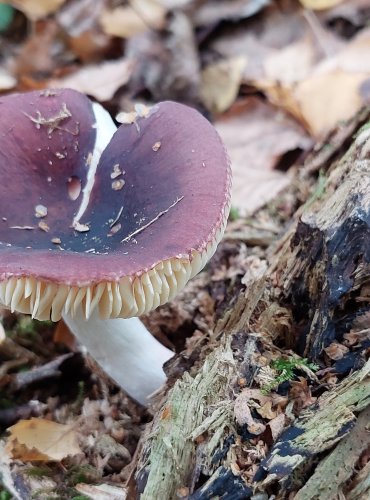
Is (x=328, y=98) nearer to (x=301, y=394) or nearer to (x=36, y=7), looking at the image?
(x=36, y=7)

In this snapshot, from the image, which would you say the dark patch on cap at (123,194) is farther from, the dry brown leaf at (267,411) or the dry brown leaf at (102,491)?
the dry brown leaf at (102,491)

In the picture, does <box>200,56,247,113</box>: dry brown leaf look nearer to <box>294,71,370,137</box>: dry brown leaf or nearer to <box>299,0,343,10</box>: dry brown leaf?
<box>294,71,370,137</box>: dry brown leaf

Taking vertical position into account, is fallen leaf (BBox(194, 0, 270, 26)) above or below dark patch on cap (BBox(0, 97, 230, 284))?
below

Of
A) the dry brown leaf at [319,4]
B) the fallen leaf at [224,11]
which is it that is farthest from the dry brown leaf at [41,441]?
the dry brown leaf at [319,4]

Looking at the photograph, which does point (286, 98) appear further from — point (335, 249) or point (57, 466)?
point (57, 466)

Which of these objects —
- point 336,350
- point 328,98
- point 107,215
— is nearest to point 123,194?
point 107,215

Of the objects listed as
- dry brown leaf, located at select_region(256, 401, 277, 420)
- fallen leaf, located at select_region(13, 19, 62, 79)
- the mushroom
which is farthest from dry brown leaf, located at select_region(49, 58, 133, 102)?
dry brown leaf, located at select_region(256, 401, 277, 420)

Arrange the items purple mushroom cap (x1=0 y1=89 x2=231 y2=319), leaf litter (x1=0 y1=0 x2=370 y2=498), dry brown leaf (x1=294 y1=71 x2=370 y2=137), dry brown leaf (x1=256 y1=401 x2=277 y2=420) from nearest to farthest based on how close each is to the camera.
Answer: purple mushroom cap (x1=0 y1=89 x2=231 y2=319) < dry brown leaf (x1=256 y1=401 x2=277 y2=420) < leaf litter (x1=0 y1=0 x2=370 y2=498) < dry brown leaf (x1=294 y1=71 x2=370 y2=137)
